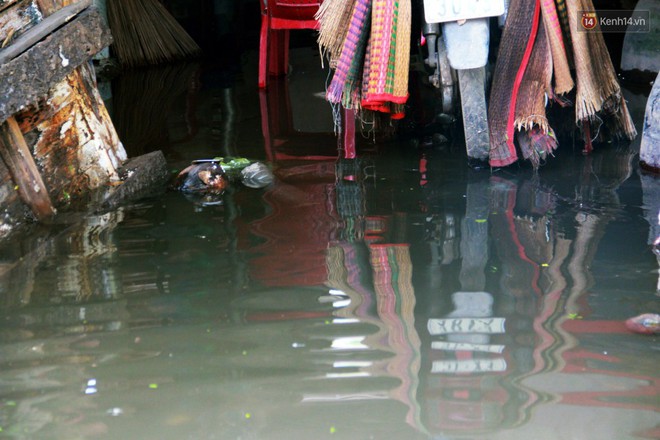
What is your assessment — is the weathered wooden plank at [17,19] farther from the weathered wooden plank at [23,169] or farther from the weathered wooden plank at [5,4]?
the weathered wooden plank at [23,169]

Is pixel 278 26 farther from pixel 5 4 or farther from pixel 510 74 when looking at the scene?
pixel 5 4

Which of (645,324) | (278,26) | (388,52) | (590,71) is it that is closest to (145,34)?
(278,26)

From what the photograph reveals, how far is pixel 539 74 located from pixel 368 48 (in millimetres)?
855

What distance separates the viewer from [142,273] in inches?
117

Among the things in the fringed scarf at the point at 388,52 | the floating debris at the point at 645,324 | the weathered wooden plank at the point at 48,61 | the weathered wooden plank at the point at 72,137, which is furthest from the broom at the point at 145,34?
the floating debris at the point at 645,324

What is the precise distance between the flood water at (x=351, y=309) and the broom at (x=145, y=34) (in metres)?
3.27

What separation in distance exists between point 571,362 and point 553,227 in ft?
3.76

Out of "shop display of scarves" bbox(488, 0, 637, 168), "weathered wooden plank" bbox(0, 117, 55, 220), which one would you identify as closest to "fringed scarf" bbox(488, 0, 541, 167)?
"shop display of scarves" bbox(488, 0, 637, 168)

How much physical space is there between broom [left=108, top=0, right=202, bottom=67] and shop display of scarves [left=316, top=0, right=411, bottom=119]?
10.9 ft

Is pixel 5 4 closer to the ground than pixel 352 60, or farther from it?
farther from it

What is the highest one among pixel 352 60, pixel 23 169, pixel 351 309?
pixel 352 60

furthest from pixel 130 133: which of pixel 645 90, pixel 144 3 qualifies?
pixel 645 90

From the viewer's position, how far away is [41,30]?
3354 mm

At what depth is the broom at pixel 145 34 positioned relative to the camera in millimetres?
6820
